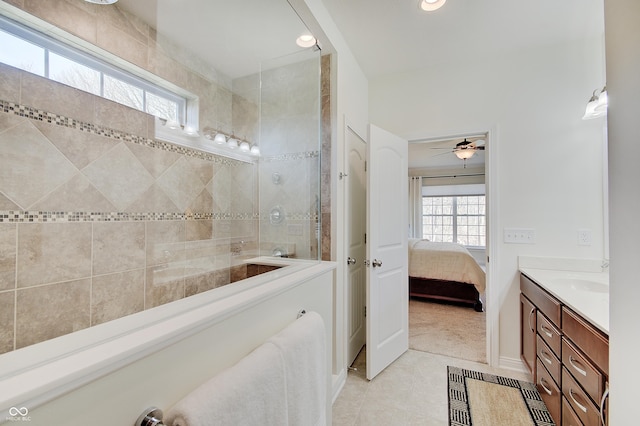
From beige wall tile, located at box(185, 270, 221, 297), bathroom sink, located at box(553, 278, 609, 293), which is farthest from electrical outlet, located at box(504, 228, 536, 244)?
beige wall tile, located at box(185, 270, 221, 297)

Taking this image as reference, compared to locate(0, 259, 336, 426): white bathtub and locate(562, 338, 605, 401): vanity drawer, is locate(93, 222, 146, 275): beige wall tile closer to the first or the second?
locate(0, 259, 336, 426): white bathtub

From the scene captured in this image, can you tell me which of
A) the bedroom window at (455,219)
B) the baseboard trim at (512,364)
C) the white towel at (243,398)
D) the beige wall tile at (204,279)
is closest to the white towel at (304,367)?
the white towel at (243,398)

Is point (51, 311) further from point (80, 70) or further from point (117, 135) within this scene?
point (80, 70)

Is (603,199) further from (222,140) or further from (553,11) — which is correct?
(222,140)

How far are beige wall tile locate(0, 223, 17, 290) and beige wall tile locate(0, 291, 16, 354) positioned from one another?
0.14 feet

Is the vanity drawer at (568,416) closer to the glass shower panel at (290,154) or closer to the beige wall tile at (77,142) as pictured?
the glass shower panel at (290,154)

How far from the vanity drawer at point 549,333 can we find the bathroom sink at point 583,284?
0.30 meters

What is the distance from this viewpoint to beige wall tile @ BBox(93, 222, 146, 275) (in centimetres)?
158

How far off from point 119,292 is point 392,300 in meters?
2.03

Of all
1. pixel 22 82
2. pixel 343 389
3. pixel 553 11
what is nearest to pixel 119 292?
pixel 22 82

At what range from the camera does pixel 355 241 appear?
2.51m

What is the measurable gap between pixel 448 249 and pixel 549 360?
8.41 ft

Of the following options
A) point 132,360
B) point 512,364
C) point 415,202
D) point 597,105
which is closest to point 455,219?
point 415,202

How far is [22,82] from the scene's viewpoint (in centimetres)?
134
